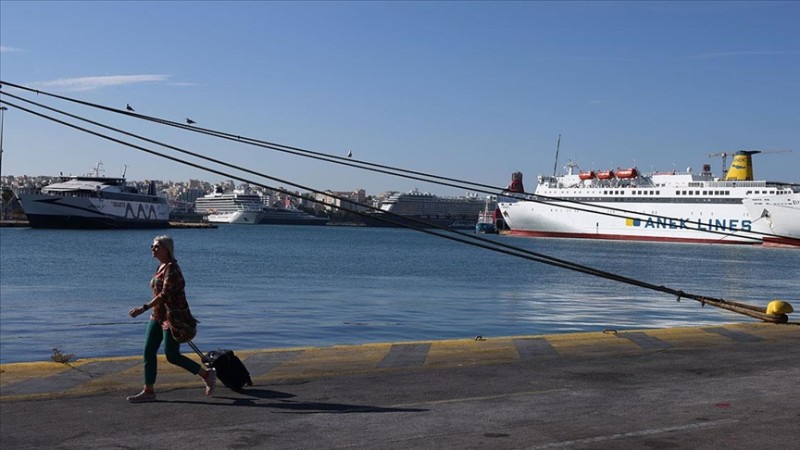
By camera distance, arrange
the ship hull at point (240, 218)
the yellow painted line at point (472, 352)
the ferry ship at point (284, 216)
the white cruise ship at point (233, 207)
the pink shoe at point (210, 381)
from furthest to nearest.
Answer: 1. the ferry ship at point (284, 216)
2. the white cruise ship at point (233, 207)
3. the ship hull at point (240, 218)
4. the yellow painted line at point (472, 352)
5. the pink shoe at point (210, 381)

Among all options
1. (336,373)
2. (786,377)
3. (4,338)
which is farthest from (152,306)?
(4,338)

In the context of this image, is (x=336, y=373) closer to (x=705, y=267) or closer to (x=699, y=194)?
(x=705, y=267)

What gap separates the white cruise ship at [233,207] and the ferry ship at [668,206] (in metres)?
81.8

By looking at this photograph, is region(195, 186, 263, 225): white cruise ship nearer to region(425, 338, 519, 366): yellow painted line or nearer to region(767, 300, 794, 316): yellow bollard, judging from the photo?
region(767, 300, 794, 316): yellow bollard

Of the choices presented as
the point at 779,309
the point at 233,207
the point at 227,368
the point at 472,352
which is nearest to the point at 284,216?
the point at 233,207

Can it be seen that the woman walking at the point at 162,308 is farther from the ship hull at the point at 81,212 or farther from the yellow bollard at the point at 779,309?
the ship hull at the point at 81,212

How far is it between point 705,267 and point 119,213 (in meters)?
80.4

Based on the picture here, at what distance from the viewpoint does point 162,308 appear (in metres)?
7.30

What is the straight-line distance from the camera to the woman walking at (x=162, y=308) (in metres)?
7.16

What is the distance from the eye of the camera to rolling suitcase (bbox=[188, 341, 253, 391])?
761 cm

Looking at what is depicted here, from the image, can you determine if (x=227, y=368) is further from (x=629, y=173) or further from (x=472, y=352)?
(x=629, y=173)

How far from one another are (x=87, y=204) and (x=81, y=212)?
6.14ft

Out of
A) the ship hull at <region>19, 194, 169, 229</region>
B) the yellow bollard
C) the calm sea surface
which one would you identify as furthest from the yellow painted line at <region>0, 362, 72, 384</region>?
the ship hull at <region>19, 194, 169, 229</region>

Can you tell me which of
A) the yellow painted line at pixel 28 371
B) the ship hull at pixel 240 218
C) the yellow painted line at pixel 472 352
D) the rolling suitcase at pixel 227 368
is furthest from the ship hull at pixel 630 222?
the rolling suitcase at pixel 227 368
